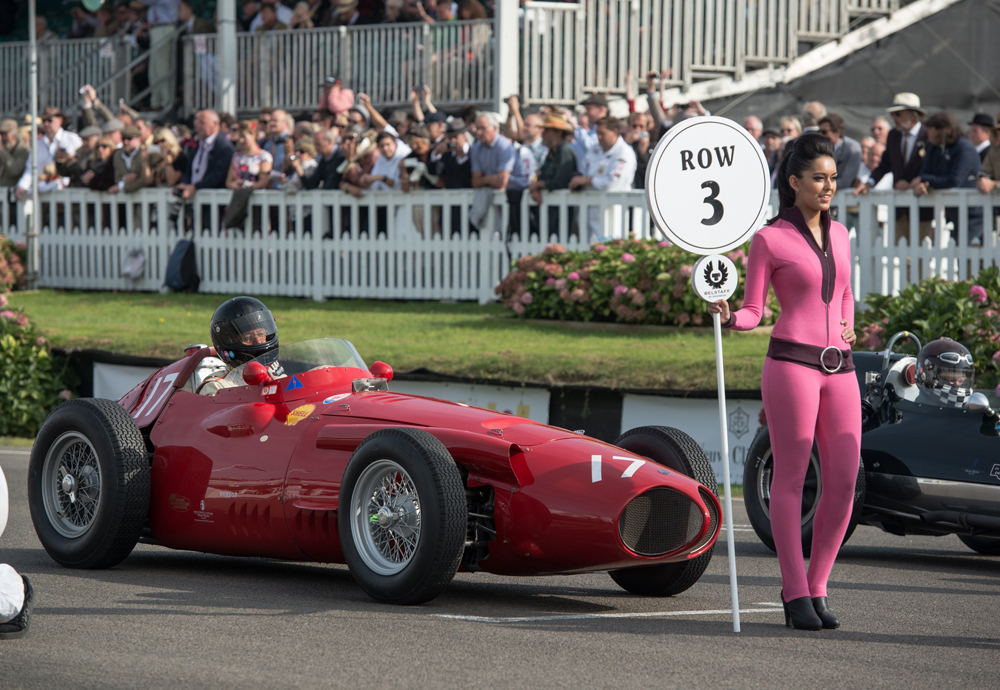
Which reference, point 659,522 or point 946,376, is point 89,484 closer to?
point 659,522

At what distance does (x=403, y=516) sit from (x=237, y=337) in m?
1.88

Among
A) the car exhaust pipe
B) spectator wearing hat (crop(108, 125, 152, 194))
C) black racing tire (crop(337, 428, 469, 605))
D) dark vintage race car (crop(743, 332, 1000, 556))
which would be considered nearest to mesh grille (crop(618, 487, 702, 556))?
black racing tire (crop(337, 428, 469, 605))

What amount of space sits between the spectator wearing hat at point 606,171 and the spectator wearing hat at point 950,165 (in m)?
3.42

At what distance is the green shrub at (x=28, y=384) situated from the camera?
14.5 metres

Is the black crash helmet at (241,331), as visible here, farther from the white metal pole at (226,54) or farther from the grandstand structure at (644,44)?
the white metal pole at (226,54)

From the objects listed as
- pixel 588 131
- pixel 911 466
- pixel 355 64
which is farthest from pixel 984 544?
pixel 355 64

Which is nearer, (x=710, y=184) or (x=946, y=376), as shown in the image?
(x=710, y=184)

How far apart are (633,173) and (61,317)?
7407 millimetres

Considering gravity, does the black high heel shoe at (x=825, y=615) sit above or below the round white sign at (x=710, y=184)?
below

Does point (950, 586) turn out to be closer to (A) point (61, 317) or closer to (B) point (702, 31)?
(A) point (61, 317)

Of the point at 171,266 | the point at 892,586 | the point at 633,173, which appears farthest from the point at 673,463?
the point at 171,266

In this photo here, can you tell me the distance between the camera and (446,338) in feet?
49.0

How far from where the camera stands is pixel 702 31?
859 inches

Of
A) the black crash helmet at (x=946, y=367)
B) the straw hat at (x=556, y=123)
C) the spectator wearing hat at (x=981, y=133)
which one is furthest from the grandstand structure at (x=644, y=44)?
the black crash helmet at (x=946, y=367)
